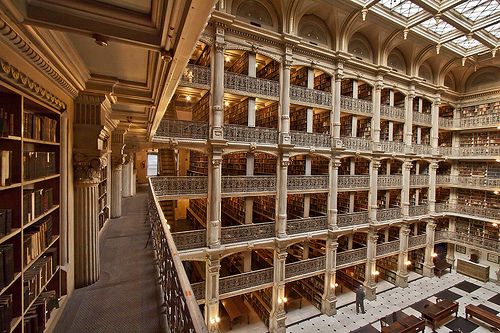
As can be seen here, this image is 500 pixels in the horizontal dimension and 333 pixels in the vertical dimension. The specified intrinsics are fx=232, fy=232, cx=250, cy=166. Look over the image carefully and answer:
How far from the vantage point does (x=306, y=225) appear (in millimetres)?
9477

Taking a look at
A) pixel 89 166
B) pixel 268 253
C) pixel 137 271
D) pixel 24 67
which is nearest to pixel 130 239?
pixel 137 271

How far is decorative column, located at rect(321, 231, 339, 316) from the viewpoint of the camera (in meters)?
9.68

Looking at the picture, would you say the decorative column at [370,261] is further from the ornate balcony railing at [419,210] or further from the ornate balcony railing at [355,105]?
the ornate balcony railing at [355,105]

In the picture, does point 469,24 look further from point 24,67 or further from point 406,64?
point 24,67

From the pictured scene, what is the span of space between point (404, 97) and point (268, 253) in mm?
11000

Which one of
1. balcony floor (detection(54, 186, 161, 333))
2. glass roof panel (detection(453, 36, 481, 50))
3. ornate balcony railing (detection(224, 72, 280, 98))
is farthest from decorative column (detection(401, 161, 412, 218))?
balcony floor (detection(54, 186, 161, 333))

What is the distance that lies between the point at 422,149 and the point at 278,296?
11364mm

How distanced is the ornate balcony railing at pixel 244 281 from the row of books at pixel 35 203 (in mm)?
6120

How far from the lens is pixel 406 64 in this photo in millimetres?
12609

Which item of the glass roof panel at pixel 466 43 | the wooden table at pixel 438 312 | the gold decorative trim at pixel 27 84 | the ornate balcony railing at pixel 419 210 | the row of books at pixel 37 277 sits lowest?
the wooden table at pixel 438 312

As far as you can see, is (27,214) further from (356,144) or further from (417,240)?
(417,240)

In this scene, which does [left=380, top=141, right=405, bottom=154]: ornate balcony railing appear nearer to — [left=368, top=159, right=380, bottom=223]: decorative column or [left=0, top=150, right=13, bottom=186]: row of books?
[left=368, top=159, right=380, bottom=223]: decorative column

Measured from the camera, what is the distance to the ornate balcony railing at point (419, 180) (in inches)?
507

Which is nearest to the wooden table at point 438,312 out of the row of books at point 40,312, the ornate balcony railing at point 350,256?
the ornate balcony railing at point 350,256
